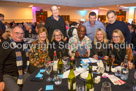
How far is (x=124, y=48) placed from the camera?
253 centimetres

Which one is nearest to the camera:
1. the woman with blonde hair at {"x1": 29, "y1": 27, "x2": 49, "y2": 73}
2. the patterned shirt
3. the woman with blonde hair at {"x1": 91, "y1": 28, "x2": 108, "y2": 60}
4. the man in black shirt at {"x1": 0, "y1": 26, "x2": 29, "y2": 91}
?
the man in black shirt at {"x1": 0, "y1": 26, "x2": 29, "y2": 91}

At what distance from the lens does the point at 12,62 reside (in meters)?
2.12

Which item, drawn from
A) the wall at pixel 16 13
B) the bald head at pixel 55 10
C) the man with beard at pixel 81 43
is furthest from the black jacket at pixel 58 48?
the wall at pixel 16 13

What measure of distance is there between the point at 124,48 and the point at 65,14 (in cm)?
1378

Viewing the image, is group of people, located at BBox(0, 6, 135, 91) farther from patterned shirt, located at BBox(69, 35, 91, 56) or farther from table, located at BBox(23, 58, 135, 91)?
table, located at BBox(23, 58, 135, 91)

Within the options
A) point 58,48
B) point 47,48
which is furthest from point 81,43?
point 47,48

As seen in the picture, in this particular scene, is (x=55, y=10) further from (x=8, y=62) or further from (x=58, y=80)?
(x=58, y=80)

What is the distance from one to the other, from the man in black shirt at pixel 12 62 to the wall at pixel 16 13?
1027cm

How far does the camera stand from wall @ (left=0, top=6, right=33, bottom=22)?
11.1 meters

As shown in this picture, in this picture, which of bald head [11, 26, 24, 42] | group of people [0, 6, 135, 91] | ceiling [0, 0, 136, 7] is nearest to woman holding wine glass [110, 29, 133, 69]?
group of people [0, 6, 135, 91]

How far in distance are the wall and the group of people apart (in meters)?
9.33

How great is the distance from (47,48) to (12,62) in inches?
30.6

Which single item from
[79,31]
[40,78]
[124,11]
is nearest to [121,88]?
[40,78]

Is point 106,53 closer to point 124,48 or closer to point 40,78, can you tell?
point 124,48
